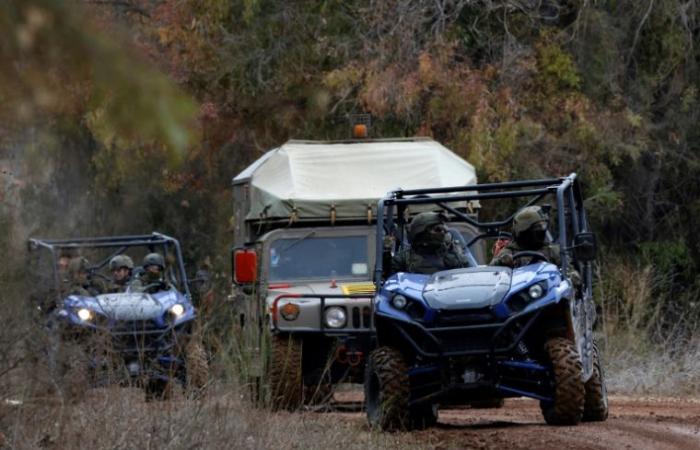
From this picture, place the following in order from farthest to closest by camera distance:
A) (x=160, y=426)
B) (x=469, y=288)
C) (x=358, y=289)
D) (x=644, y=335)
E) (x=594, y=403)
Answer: (x=644, y=335)
(x=358, y=289)
(x=594, y=403)
(x=469, y=288)
(x=160, y=426)

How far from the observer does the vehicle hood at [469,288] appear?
9500 mm

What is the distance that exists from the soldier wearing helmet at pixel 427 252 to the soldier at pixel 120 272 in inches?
206

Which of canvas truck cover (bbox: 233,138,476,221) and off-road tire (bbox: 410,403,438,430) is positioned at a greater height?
canvas truck cover (bbox: 233,138,476,221)

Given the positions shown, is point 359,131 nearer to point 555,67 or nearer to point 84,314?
point 555,67

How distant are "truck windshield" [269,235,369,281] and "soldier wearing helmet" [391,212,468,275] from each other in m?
2.93

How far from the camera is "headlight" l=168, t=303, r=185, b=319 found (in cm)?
1442

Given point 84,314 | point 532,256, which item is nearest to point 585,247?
point 532,256

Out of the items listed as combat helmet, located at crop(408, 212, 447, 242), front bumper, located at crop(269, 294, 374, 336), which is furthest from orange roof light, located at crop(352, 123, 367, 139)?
combat helmet, located at crop(408, 212, 447, 242)

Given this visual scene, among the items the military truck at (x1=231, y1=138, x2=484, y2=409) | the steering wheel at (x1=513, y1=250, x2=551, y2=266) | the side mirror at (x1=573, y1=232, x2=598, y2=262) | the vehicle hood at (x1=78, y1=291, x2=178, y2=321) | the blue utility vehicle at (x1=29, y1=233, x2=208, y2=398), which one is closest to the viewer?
the blue utility vehicle at (x1=29, y1=233, x2=208, y2=398)

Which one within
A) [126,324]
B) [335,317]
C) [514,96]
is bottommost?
[126,324]

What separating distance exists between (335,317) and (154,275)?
3449mm

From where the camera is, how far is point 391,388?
9664mm

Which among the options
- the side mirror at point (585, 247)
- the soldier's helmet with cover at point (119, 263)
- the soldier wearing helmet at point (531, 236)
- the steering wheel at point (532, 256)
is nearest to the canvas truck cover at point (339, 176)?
the soldier's helmet with cover at point (119, 263)

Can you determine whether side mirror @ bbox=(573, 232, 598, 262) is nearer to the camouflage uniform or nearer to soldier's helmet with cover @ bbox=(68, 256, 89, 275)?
the camouflage uniform
